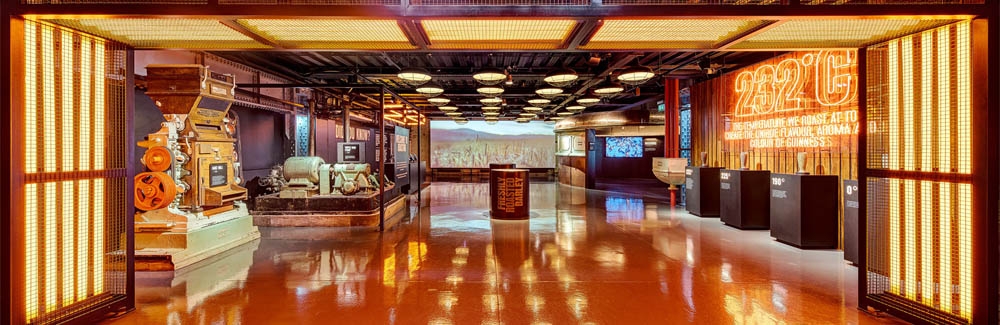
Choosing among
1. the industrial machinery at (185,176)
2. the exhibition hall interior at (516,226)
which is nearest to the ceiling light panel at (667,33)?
the exhibition hall interior at (516,226)

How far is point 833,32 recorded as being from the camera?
338 centimetres

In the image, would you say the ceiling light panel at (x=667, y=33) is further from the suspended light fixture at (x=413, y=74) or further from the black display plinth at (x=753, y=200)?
the suspended light fixture at (x=413, y=74)

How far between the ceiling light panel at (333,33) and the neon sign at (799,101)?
580 cm

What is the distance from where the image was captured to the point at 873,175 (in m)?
3.46

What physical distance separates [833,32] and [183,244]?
684cm

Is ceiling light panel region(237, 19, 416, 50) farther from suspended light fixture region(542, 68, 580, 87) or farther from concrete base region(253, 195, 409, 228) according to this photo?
suspended light fixture region(542, 68, 580, 87)

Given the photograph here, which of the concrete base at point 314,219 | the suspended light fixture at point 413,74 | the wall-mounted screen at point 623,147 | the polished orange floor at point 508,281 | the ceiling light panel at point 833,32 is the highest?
the suspended light fixture at point 413,74

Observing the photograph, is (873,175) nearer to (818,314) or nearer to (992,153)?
(992,153)

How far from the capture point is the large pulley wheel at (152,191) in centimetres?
496

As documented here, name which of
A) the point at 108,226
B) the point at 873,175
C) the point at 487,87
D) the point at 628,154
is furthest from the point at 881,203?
the point at 628,154

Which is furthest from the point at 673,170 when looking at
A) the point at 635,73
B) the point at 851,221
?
the point at 851,221

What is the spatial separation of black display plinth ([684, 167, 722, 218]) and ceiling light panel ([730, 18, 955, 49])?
17.4ft

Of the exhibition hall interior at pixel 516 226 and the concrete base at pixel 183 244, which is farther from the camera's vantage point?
the concrete base at pixel 183 244

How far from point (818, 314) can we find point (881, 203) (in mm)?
1067
